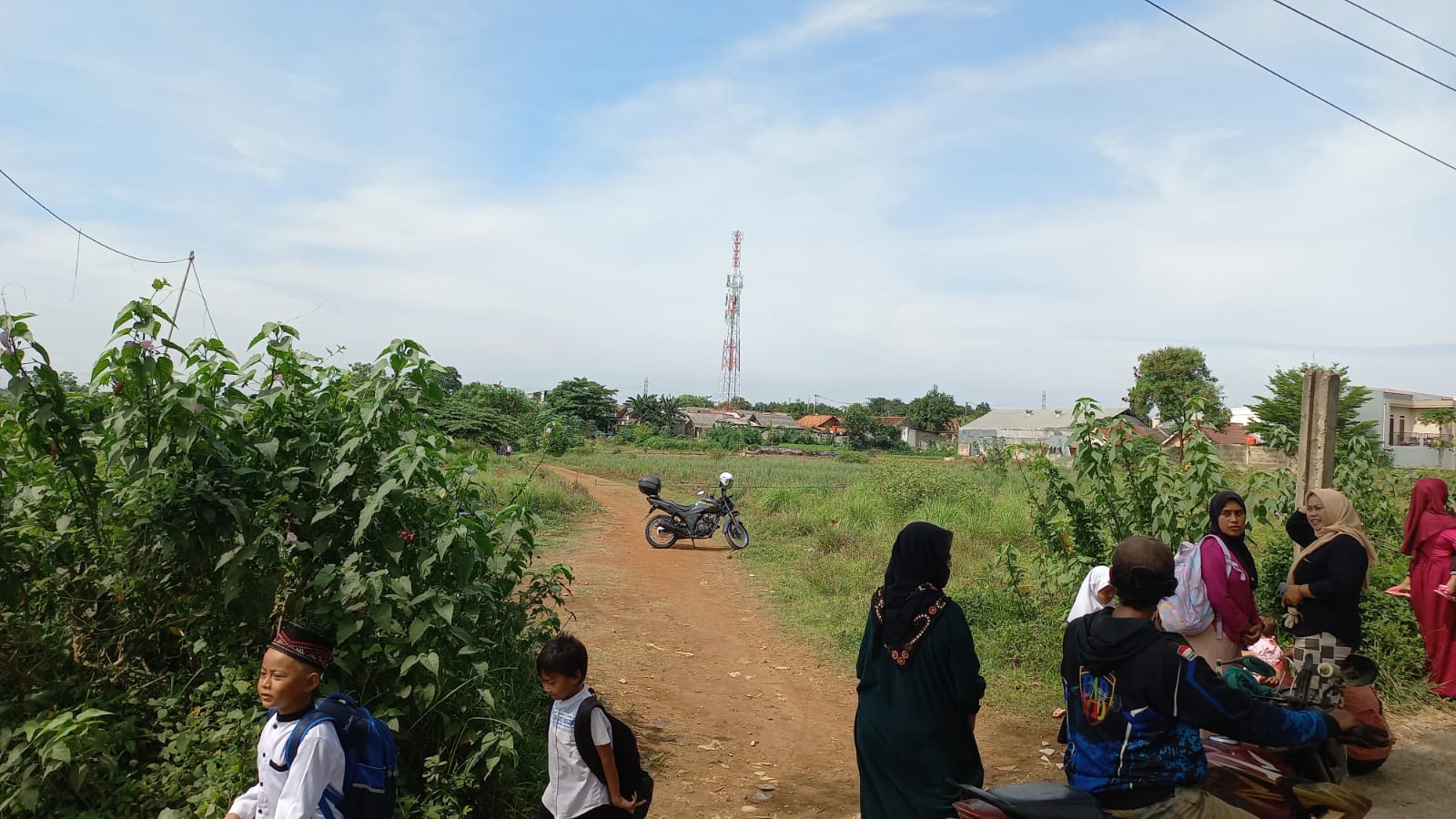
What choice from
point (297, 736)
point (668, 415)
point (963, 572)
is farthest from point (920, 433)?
point (297, 736)

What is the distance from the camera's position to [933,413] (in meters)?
79.9

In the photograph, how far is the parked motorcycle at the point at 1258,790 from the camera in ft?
9.12

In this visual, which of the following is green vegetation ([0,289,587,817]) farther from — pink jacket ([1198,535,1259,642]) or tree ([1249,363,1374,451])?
tree ([1249,363,1374,451])

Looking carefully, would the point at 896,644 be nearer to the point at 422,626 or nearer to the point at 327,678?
the point at 422,626

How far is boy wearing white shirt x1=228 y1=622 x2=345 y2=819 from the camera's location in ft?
8.21

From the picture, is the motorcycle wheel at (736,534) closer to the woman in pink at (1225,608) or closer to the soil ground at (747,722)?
the soil ground at (747,722)

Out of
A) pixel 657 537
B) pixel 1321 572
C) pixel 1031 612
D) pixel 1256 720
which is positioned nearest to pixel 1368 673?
pixel 1256 720

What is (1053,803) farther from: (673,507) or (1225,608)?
(673,507)

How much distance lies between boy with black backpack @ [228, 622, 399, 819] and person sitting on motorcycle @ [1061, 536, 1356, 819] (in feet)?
7.11

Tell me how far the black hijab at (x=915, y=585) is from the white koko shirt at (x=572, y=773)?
107 centimetres

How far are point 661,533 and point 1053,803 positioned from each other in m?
12.2

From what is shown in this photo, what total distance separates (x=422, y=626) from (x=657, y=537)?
11.1 metres

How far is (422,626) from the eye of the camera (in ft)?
12.2

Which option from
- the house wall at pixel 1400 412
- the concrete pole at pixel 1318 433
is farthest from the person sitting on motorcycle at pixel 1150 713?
the house wall at pixel 1400 412
